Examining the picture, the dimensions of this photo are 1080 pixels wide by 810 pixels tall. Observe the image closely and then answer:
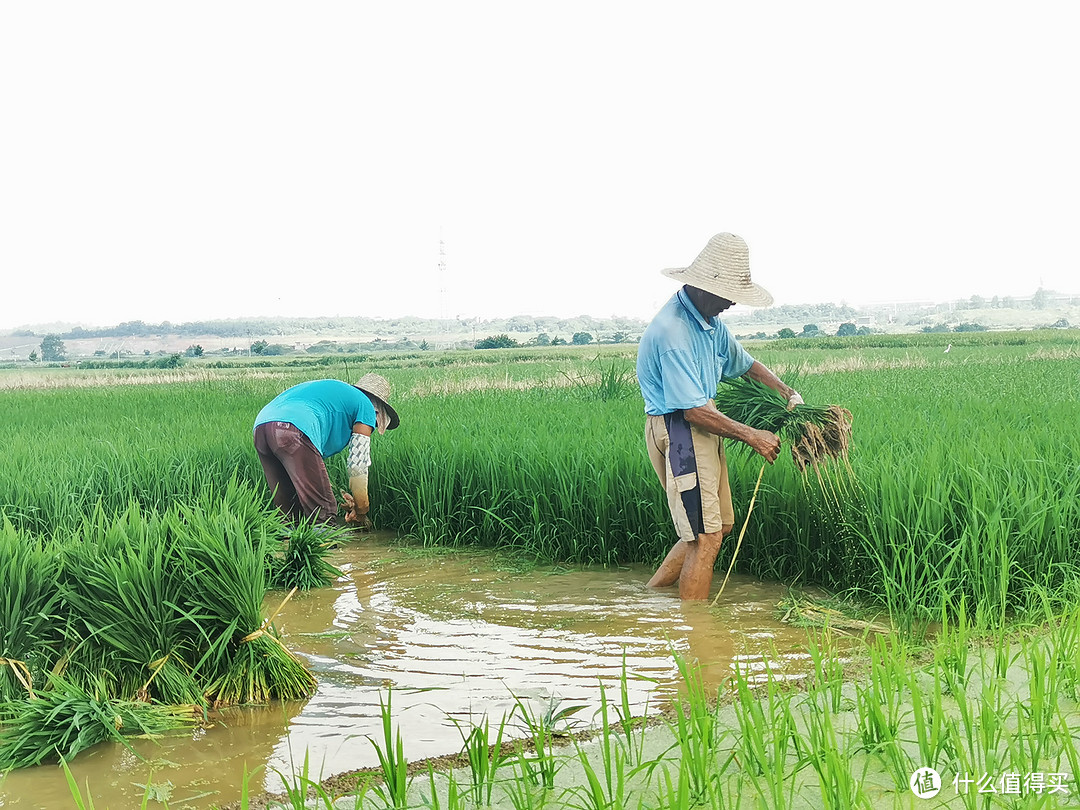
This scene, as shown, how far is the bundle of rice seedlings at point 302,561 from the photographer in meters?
5.10

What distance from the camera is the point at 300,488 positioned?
5676mm

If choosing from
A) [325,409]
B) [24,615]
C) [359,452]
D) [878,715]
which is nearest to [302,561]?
[359,452]

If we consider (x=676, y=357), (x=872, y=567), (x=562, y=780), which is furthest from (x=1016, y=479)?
(x=562, y=780)

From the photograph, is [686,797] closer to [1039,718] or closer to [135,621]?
[1039,718]

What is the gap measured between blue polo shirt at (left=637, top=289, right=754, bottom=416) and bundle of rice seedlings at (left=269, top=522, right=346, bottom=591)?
2010 millimetres

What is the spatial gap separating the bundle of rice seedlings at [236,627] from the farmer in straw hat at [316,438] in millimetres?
1878

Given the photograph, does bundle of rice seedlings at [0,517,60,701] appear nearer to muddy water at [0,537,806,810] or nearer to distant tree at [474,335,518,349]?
muddy water at [0,537,806,810]

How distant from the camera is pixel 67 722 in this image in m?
2.99

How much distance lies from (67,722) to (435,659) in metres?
1.39

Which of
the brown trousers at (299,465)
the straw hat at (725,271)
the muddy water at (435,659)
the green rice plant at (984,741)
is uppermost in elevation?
the straw hat at (725,271)

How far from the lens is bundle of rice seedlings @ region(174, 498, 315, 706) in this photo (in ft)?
11.2

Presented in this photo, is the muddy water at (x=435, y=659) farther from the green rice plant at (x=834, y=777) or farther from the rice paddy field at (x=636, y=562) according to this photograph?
the green rice plant at (x=834, y=777)

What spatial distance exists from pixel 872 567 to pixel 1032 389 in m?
6.62

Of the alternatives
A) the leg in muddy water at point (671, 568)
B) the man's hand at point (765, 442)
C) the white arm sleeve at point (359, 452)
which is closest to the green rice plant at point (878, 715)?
the man's hand at point (765, 442)
